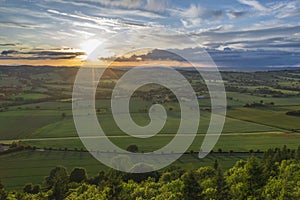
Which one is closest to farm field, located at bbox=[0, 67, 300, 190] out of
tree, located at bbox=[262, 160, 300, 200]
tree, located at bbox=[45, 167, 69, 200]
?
tree, located at bbox=[45, 167, 69, 200]

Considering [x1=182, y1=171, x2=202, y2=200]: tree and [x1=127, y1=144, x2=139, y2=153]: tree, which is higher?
[x1=127, y1=144, x2=139, y2=153]: tree

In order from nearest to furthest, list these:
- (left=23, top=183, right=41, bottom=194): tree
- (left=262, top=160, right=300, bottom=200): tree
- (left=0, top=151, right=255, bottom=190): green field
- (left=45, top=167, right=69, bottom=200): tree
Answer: (left=262, top=160, right=300, bottom=200): tree < (left=45, top=167, right=69, bottom=200): tree < (left=23, top=183, right=41, bottom=194): tree < (left=0, top=151, right=255, bottom=190): green field

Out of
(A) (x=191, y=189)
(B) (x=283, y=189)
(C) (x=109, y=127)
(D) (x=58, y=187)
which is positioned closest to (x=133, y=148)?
(C) (x=109, y=127)

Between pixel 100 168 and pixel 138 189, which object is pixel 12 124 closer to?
pixel 100 168

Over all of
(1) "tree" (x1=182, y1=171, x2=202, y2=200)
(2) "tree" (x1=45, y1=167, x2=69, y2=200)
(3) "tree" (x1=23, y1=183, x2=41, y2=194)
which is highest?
(1) "tree" (x1=182, y1=171, x2=202, y2=200)

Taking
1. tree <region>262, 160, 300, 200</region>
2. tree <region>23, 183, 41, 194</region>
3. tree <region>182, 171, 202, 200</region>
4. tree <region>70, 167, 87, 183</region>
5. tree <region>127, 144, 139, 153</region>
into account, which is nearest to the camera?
tree <region>262, 160, 300, 200</region>

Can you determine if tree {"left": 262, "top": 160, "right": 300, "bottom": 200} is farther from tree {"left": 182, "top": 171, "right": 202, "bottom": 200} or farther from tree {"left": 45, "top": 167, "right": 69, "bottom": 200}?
tree {"left": 45, "top": 167, "right": 69, "bottom": 200}

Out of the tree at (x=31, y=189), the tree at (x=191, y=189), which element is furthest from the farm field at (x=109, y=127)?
the tree at (x=191, y=189)

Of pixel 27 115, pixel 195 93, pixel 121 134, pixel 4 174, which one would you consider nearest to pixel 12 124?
pixel 27 115

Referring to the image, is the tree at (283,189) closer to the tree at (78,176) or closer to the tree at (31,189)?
the tree at (78,176)

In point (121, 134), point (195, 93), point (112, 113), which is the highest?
point (195, 93)

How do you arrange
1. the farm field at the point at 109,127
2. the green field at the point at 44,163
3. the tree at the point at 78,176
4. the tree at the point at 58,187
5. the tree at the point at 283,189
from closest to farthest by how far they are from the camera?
the tree at the point at 283,189 < the tree at the point at 58,187 < the tree at the point at 78,176 < the green field at the point at 44,163 < the farm field at the point at 109,127
